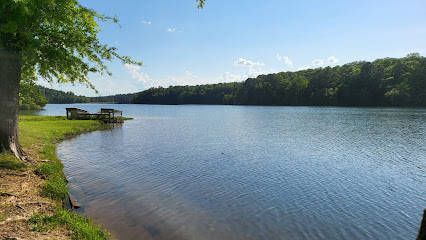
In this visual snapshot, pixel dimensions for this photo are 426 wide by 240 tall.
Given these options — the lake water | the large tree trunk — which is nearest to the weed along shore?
the large tree trunk

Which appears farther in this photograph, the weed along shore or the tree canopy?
the tree canopy

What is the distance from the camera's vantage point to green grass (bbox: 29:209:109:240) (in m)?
7.05

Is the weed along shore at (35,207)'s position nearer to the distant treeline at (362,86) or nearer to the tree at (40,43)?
the tree at (40,43)

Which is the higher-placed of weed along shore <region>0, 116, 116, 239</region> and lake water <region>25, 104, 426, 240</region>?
weed along shore <region>0, 116, 116, 239</region>

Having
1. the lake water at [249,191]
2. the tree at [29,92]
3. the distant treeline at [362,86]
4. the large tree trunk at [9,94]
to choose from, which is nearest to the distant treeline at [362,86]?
the distant treeline at [362,86]

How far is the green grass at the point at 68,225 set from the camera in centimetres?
705

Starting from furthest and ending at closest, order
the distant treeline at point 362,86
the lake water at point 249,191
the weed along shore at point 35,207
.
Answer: the distant treeline at point 362,86
the lake water at point 249,191
the weed along shore at point 35,207

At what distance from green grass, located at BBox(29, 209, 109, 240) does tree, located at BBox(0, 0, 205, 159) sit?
6598 mm

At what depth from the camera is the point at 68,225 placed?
24.6 ft

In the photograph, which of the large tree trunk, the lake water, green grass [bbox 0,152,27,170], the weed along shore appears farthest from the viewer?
the large tree trunk

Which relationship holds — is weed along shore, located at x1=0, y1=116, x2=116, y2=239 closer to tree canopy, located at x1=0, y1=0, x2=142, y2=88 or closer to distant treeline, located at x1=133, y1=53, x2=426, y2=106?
tree canopy, located at x1=0, y1=0, x2=142, y2=88

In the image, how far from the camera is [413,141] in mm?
29172

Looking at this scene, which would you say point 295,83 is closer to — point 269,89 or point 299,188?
point 269,89

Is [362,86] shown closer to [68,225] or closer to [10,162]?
[10,162]
